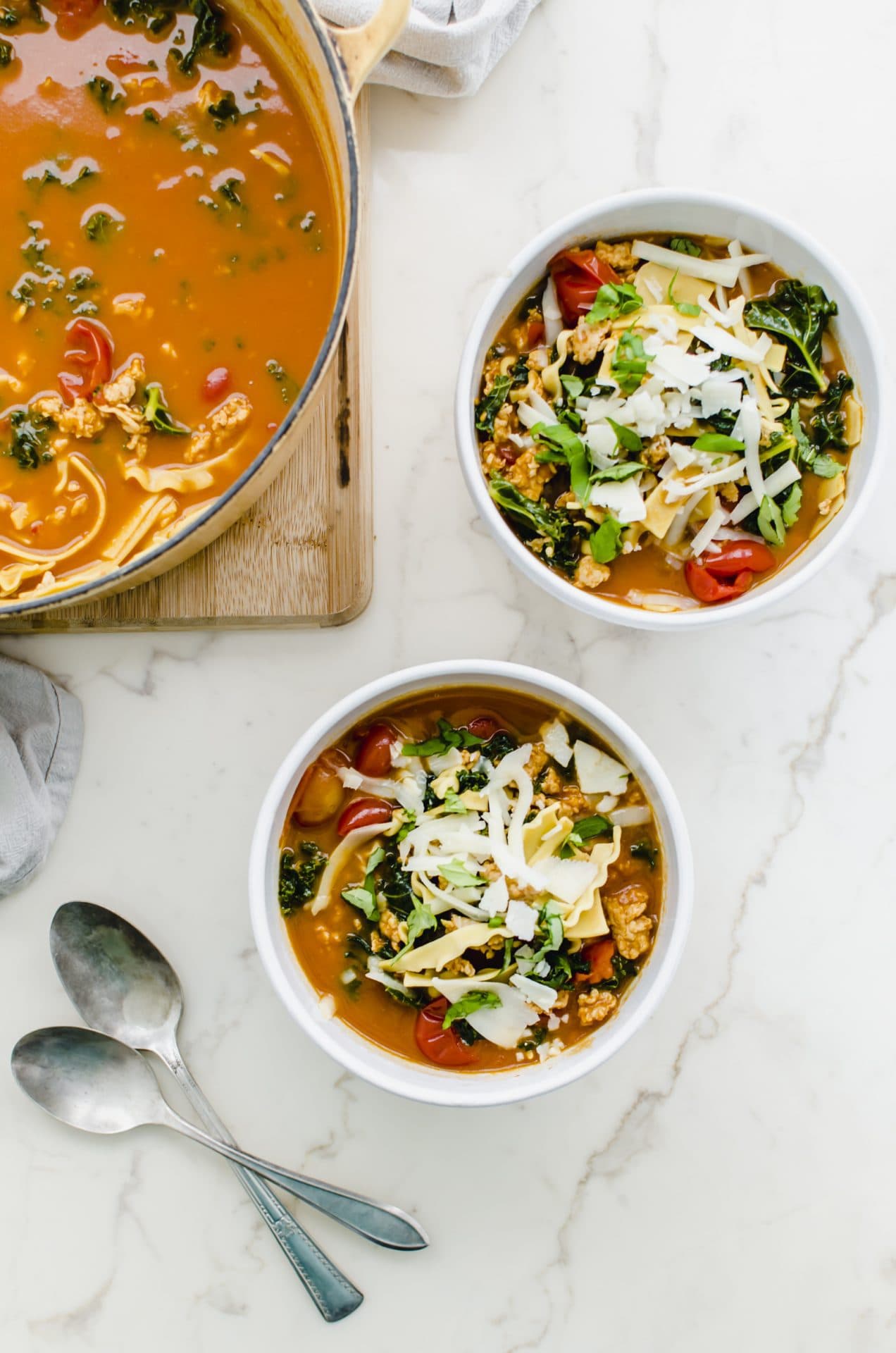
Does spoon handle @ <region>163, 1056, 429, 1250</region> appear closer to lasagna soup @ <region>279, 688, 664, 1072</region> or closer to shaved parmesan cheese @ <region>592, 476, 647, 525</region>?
lasagna soup @ <region>279, 688, 664, 1072</region>

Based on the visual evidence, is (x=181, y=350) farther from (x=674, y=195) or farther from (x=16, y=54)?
(x=674, y=195)

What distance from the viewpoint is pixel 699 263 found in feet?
5.52

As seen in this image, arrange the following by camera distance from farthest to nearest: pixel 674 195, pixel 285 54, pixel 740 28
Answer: pixel 740 28, pixel 674 195, pixel 285 54

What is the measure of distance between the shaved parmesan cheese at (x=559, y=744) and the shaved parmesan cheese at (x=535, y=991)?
334mm

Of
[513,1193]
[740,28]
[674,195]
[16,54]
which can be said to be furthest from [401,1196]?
[740,28]

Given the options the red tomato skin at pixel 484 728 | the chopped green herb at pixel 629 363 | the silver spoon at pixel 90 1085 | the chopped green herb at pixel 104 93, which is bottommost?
the silver spoon at pixel 90 1085

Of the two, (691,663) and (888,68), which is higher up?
(888,68)

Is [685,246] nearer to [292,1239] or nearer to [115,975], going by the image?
[115,975]

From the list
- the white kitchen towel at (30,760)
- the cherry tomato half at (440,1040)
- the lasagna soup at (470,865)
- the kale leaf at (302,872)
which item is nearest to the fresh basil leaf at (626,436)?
the lasagna soup at (470,865)

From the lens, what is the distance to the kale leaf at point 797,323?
169 cm

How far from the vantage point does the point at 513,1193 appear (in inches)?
78.0

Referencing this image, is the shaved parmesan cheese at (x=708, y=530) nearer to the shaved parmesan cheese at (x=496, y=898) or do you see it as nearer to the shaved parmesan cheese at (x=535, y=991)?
the shaved parmesan cheese at (x=496, y=898)

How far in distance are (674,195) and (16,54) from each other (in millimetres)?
949

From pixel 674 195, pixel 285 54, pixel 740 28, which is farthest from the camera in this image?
pixel 740 28
